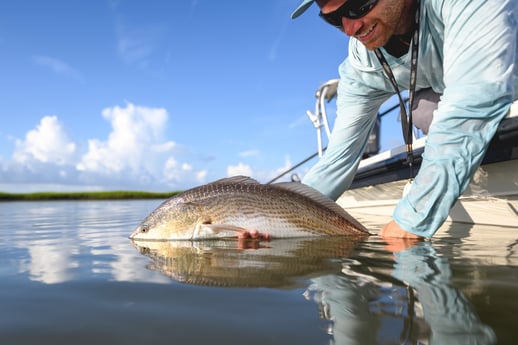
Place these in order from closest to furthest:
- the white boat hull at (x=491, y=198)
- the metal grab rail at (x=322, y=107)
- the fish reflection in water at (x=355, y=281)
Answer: the fish reflection in water at (x=355, y=281), the white boat hull at (x=491, y=198), the metal grab rail at (x=322, y=107)

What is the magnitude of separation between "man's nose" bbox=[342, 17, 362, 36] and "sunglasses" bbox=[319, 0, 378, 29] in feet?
0.10

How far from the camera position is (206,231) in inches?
121

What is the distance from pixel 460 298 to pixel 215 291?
29.9 inches

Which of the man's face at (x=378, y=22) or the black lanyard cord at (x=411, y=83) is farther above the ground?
the man's face at (x=378, y=22)

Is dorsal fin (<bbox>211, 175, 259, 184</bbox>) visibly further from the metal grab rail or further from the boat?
the metal grab rail

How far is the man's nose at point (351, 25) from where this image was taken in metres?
3.11

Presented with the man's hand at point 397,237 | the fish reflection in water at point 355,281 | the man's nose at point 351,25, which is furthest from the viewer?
the man's nose at point 351,25

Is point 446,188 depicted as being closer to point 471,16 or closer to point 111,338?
point 471,16

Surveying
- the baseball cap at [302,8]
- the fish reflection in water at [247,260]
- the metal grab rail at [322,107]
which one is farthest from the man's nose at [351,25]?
the metal grab rail at [322,107]

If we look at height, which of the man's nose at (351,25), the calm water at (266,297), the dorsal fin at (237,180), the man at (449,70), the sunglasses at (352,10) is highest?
the sunglasses at (352,10)

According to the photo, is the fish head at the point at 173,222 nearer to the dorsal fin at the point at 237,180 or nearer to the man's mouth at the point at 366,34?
the dorsal fin at the point at 237,180

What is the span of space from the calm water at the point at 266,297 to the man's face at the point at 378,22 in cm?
167

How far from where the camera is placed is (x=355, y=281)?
4.96 ft

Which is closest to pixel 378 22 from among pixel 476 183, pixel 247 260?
pixel 476 183
